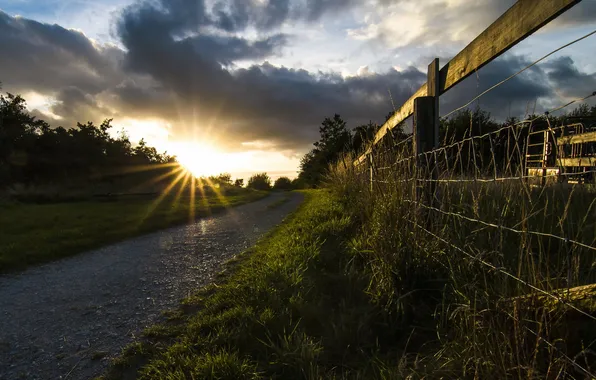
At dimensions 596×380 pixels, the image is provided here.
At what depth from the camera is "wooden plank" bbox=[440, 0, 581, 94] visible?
1908 millimetres

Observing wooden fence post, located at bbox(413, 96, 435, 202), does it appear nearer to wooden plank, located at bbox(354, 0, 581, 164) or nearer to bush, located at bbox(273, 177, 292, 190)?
wooden plank, located at bbox(354, 0, 581, 164)

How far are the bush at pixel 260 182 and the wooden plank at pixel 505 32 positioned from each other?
48949mm

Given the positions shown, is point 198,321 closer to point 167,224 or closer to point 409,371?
point 409,371

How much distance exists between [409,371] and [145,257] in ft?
19.2

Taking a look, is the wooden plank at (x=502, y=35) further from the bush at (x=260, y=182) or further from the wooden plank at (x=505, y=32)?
the bush at (x=260, y=182)

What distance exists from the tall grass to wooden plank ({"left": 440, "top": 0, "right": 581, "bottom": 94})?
87 centimetres

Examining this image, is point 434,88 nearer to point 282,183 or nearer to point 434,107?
point 434,107

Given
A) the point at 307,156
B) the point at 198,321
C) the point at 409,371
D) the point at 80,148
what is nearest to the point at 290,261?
the point at 198,321

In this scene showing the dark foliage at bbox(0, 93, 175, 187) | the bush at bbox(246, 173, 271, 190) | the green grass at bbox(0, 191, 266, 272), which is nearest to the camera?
the green grass at bbox(0, 191, 266, 272)

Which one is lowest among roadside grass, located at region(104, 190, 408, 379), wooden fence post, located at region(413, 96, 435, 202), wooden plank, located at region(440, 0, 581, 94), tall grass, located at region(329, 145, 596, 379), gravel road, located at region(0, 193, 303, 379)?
gravel road, located at region(0, 193, 303, 379)

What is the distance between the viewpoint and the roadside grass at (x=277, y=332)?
2.42 metres

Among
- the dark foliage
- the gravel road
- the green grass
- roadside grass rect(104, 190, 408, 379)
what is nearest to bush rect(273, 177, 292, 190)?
the dark foliage

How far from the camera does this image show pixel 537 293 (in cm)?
180

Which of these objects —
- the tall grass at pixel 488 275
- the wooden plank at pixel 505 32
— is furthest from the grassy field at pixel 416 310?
the wooden plank at pixel 505 32
